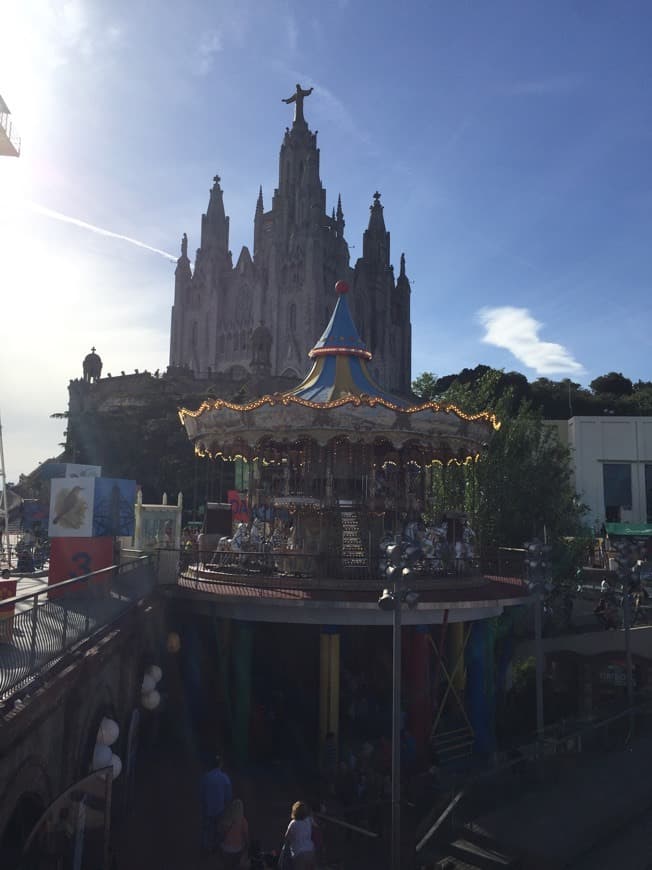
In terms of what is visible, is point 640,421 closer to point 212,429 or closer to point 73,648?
point 212,429

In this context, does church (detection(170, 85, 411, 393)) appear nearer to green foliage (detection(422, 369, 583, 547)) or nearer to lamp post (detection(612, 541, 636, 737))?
green foliage (detection(422, 369, 583, 547))

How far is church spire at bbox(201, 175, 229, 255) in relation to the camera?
308 feet

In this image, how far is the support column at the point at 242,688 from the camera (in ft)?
47.1

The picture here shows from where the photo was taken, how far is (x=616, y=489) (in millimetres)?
46500

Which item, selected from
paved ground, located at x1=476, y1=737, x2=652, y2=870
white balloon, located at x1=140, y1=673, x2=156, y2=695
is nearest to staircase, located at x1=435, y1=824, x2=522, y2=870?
paved ground, located at x1=476, y1=737, x2=652, y2=870

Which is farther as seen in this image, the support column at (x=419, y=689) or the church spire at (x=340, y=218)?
the church spire at (x=340, y=218)

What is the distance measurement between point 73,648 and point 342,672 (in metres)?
10.8

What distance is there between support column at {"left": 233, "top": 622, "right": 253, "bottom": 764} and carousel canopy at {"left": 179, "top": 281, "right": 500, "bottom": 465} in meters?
4.80

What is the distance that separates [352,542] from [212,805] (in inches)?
360

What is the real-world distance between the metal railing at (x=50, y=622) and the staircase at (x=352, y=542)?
5921mm

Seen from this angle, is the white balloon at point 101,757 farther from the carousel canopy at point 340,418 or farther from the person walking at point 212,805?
the carousel canopy at point 340,418

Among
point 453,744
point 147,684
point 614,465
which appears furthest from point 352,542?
point 614,465

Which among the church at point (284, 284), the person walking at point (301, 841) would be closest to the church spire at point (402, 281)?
the church at point (284, 284)

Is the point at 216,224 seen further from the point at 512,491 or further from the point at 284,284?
the point at 512,491
